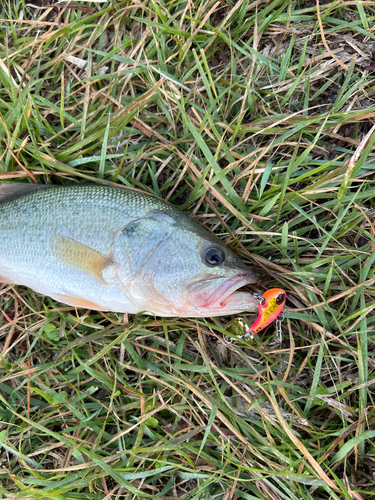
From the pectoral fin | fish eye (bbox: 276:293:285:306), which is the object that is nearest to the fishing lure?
fish eye (bbox: 276:293:285:306)

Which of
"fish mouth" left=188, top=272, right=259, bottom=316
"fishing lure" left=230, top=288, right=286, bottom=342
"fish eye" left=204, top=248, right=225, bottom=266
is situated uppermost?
"fish eye" left=204, top=248, right=225, bottom=266

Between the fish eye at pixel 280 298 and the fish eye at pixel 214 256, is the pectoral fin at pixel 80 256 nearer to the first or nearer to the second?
the fish eye at pixel 214 256

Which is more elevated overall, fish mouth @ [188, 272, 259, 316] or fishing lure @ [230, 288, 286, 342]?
fish mouth @ [188, 272, 259, 316]

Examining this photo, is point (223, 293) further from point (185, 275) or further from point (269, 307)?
point (269, 307)

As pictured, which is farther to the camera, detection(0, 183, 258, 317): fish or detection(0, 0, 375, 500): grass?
detection(0, 0, 375, 500): grass

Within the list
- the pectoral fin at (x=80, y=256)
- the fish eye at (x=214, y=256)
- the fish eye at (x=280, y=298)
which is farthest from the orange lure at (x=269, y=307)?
the pectoral fin at (x=80, y=256)

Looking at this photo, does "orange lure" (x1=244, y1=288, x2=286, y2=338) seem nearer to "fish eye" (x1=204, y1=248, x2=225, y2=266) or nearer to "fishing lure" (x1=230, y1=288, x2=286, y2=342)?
"fishing lure" (x1=230, y1=288, x2=286, y2=342)
